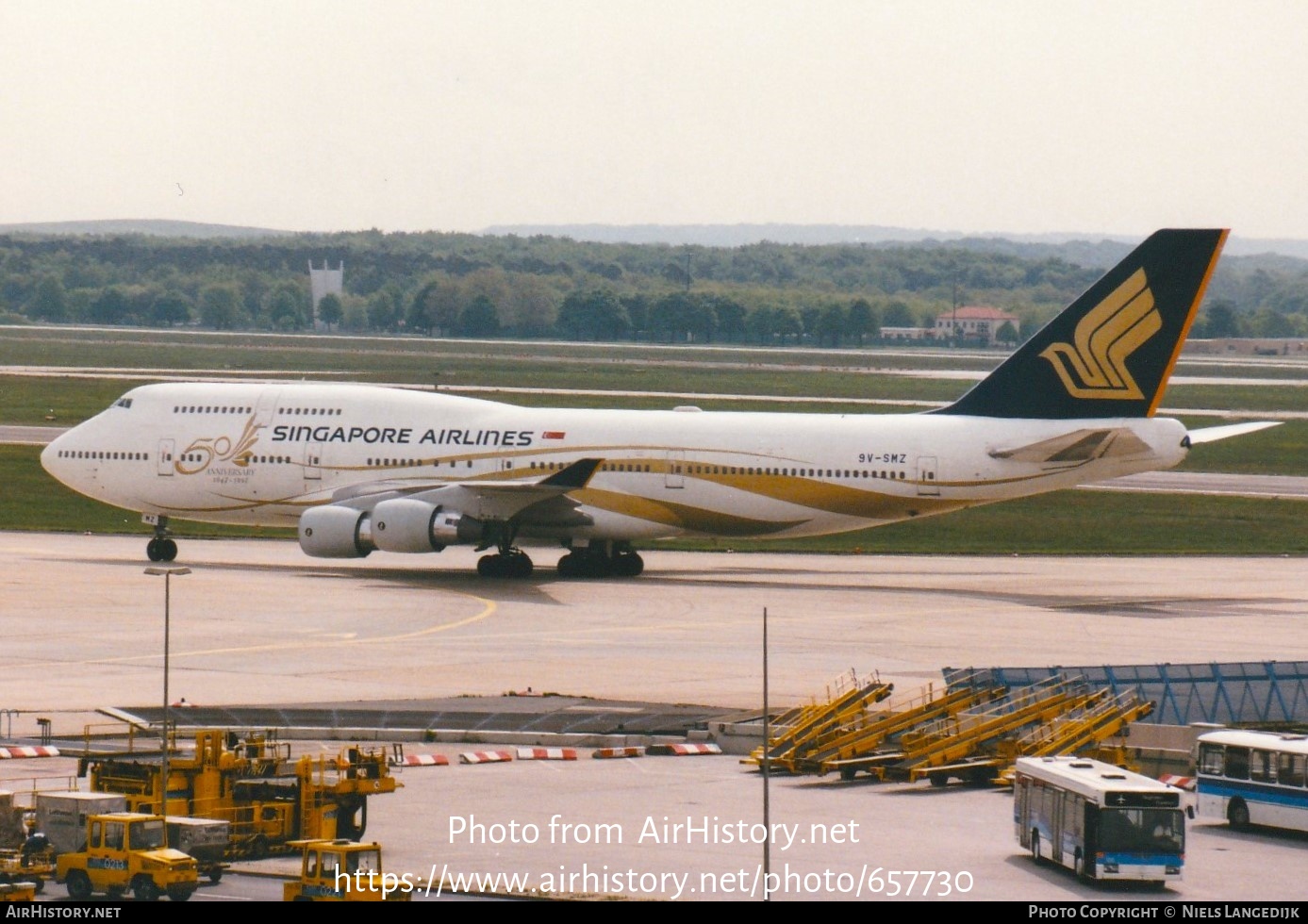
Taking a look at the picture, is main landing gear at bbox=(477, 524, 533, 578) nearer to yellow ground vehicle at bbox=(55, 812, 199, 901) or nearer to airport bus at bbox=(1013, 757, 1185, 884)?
airport bus at bbox=(1013, 757, 1185, 884)

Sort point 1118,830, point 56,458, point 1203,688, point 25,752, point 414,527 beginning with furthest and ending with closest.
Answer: point 56,458 → point 414,527 → point 1203,688 → point 25,752 → point 1118,830

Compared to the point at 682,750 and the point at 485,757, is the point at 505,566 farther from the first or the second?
the point at 485,757

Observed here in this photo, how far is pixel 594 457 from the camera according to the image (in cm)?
6594

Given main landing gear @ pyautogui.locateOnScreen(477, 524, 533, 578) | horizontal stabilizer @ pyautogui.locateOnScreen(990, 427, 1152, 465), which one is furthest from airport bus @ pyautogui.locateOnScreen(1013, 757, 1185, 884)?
main landing gear @ pyautogui.locateOnScreen(477, 524, 533, 578)

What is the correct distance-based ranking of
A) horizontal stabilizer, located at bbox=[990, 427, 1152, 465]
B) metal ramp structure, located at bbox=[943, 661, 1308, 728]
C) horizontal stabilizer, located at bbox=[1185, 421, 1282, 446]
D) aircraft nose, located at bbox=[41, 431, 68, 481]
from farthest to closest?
aircraft nose, located at bbox=[41, 431, 68, 481] < horizontal stabilizer, located at bbox=[1185, 421, 1282, 446] < horizontal stabilizer, located at bbox=[990, 427, 1152, 465] < metal ramp structure, located at bbox=[943, 661, 1308, 728]

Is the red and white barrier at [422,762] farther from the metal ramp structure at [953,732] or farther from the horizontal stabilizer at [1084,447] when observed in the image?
the horizontal stabilizer at [1084,447]

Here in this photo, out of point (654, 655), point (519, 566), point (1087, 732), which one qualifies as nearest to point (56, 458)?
point (519, 566)

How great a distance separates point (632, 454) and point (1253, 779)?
34.4 meters

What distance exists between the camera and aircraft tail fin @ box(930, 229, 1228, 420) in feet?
203

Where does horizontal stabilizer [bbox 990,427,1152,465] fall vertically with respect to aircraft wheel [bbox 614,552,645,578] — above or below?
above

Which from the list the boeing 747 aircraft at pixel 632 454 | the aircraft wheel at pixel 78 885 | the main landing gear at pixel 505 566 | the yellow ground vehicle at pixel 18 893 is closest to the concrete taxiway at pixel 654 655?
the main landing gear at pixel 505 566

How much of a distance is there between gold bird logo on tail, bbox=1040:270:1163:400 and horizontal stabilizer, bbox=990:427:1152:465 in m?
1.65

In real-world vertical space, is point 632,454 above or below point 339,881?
above

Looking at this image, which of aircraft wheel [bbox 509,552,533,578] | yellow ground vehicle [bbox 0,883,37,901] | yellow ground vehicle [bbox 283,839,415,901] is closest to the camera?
yellow ground vehicle [bbox 0,883,37,901]
